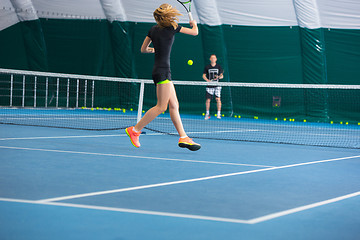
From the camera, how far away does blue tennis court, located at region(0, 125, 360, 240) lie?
9.43ft

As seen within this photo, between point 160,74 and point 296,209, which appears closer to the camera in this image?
point 296,209

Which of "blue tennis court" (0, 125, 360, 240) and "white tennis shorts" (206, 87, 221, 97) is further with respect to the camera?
"white tennis shorts" (206, 87, 221, 97)

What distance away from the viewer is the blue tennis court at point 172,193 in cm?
287

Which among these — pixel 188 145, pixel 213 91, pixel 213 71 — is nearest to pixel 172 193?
pixel 188 145

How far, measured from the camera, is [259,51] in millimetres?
17094

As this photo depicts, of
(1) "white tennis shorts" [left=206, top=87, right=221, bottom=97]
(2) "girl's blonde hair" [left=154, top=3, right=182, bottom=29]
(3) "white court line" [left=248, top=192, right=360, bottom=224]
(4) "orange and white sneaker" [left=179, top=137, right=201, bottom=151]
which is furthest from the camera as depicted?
(1) "white tennis shorts" [left=206, top=87, right=221, bottom=97]

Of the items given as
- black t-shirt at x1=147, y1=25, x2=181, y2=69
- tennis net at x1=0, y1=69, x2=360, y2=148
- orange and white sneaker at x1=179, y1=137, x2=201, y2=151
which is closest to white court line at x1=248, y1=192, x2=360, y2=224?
orange and white sneaker at x1=179, y1=137, x2=201, y2=151

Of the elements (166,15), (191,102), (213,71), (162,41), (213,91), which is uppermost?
(166,15)

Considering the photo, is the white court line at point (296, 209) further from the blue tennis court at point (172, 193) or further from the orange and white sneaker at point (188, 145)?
the orange and white sneaker at point (188, 145)

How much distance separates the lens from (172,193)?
154 inches

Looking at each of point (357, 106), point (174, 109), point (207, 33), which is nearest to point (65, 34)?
point (207, 33)

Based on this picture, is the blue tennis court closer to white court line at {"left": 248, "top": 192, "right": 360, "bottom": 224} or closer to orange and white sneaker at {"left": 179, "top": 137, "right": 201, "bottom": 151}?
white court line at {"left": 248, "top": 192, "right": 360, "bottom": 224}

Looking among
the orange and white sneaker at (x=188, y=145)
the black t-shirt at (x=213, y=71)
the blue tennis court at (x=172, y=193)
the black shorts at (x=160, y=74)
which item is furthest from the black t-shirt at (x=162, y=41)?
the black t-shirt at (x=213, y=71)

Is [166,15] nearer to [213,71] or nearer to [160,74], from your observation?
[160,74]
